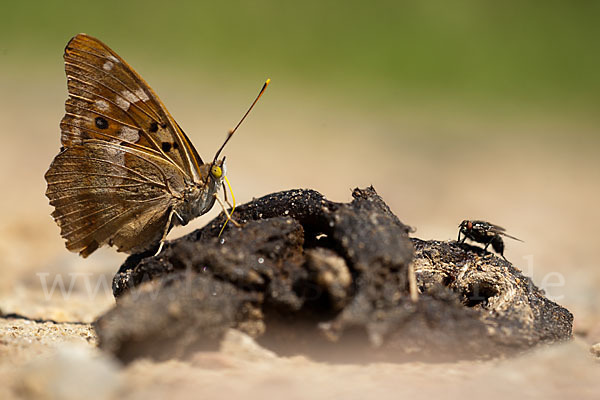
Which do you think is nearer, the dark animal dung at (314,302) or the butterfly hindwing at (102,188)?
the dark animal dung at (314,302)

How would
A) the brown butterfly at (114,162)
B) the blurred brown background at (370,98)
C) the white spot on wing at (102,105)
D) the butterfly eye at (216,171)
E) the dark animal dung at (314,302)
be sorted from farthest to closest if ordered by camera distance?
the blurred brown background at (370,98)
the white spot on wing at (102,105)
the brown butterfly at (114,162)
the butterfly eye at (216,171)
the dark animal dung at (314,302)

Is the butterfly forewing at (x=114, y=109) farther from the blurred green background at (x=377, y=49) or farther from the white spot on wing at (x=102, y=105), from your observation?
the blurred green background at (x=377, y=49)

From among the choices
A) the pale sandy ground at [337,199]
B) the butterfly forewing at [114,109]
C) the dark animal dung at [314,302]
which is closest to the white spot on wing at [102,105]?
the butterfly forewing at [114,109]

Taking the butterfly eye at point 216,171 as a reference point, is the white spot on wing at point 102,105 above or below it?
above

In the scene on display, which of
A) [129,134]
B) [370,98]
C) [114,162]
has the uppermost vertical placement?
[370,98]

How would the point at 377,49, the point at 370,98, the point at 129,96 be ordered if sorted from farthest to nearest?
1. the point at 377,49
2. the point at 370,98
3. the point at 129,96

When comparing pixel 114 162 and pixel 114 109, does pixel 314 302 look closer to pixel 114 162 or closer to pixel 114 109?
pixel 114 162

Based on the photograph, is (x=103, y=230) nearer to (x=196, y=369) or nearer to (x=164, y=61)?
(x=196, y=369)

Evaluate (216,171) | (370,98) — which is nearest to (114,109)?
(216,171)
